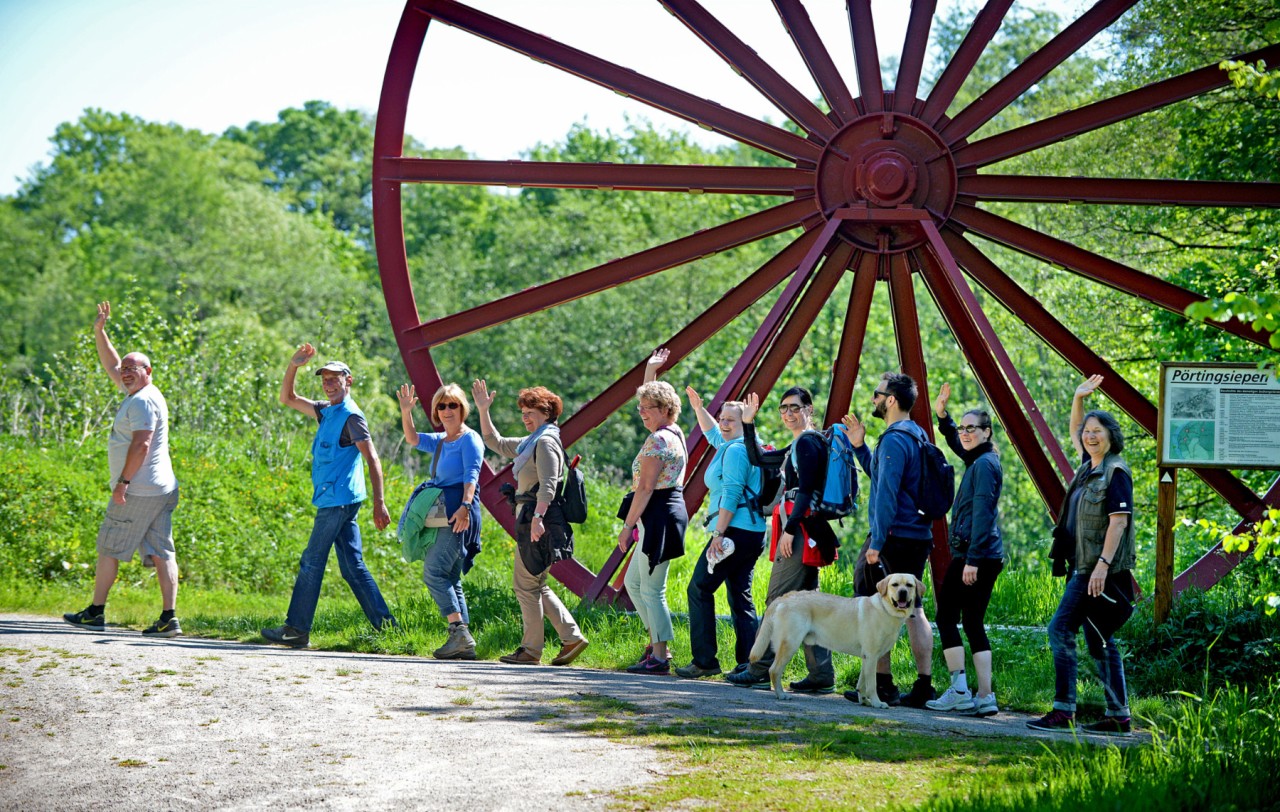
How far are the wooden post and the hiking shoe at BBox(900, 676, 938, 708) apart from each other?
5.49 feet

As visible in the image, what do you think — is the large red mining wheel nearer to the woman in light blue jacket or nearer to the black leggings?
the woman in light blue jacket

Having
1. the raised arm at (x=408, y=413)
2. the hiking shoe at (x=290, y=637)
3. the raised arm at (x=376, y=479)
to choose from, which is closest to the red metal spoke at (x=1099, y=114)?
the raised arm at (x=408, y=413)

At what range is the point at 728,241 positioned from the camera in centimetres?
867

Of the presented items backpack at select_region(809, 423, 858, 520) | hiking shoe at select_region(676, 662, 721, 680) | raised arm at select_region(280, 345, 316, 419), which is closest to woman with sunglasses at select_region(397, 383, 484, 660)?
raised arm at select_region(280, 345, 316, 419)

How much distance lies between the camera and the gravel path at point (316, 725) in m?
4.66

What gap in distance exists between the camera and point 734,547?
7.10 m

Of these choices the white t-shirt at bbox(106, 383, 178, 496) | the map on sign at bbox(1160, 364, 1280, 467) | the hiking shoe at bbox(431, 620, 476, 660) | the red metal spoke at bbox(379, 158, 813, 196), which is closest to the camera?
the map on sign at bbox(1160, 364, 1280, 467)

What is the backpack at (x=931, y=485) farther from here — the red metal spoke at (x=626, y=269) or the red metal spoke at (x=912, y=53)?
the red metal spoke at (x=912, y=53)

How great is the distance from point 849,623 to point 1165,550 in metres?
2.12

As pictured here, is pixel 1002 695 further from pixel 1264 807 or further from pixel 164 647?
pixel 164 647

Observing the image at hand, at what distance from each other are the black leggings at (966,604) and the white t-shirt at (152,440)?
4.71 metres

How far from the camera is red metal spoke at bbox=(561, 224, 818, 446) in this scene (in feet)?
28.5

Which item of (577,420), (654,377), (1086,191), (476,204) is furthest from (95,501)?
(476,204)

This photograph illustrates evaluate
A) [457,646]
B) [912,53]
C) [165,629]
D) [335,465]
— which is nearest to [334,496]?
[335,465]
